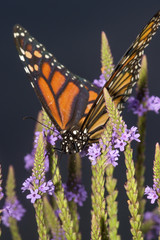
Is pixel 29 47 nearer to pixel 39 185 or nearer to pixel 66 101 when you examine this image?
pixel 66 101

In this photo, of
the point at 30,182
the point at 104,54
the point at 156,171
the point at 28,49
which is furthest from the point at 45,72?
the point at 156,171

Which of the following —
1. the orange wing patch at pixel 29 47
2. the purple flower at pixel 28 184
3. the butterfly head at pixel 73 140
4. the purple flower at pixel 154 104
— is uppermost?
the orange wing patch at pixel 29 47

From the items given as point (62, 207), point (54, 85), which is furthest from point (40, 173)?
point (54, 85)

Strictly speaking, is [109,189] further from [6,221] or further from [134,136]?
[6,221]

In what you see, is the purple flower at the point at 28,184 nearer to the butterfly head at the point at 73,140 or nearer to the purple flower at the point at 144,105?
the butterfly head at the point at 73,140

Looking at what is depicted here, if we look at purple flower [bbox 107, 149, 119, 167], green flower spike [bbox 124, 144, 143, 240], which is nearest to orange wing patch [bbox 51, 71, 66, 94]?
purple flower [bbox 107, 149, 119, 167]

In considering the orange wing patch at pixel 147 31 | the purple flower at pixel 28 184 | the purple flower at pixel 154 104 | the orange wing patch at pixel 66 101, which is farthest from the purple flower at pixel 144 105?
the purple flower at pixel 28 184
